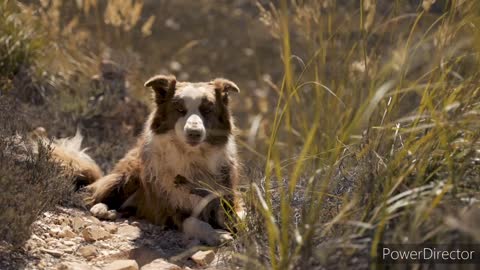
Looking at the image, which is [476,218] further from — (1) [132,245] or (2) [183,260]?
(1) [132,245]

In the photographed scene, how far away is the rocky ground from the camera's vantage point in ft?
12.6

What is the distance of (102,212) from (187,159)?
2.70 feet

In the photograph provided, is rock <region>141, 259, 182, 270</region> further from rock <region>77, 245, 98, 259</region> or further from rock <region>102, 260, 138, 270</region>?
rock <region>77, 245, 98, 259</region>

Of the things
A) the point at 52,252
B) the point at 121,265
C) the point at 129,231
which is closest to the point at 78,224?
the point at 129,231

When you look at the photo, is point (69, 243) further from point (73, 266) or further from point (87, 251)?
point (73, 266)

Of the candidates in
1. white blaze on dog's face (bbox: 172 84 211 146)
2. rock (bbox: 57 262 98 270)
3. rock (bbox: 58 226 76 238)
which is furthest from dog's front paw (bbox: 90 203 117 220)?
rock (bbox: 57 262 98 270)

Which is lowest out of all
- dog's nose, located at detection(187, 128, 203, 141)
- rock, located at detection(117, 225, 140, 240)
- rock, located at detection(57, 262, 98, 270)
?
rock, located at detection(57, 262, 98, 270)

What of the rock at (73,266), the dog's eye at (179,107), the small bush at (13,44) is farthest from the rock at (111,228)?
the small bush at (13,44)

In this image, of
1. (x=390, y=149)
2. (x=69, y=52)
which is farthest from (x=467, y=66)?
(x=69, y=52)

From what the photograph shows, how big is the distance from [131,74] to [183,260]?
4.18 meters

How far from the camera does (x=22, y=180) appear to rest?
13.8 feet

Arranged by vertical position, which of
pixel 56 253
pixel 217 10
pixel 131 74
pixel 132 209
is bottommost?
pixel 56 253

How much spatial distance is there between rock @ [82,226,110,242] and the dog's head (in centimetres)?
84

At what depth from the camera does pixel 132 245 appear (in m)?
4.51
